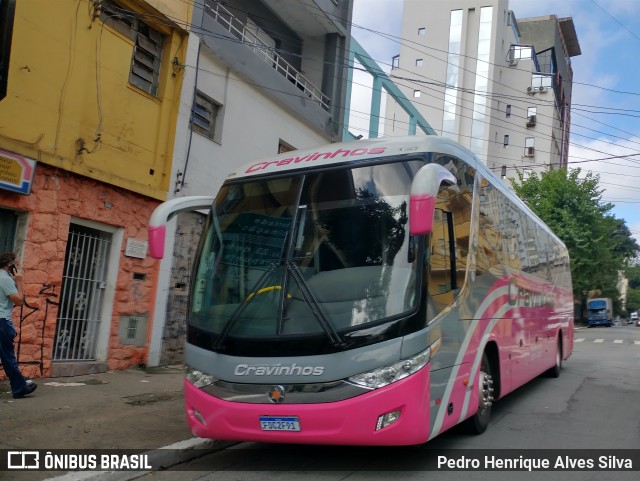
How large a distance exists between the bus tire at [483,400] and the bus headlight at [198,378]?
2835 millimetres

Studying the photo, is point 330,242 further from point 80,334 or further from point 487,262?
point 80,334

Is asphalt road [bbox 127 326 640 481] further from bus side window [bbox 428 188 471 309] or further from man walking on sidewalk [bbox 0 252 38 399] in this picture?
man walking on sidewalk [bbox 0 252 38 399]

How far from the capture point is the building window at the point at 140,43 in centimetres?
967

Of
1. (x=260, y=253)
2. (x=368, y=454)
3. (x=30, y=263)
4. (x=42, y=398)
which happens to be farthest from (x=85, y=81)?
(x=368, y=454)

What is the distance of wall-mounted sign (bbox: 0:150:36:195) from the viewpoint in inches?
303

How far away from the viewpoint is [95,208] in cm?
929

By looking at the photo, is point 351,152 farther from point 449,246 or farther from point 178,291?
point 178,291

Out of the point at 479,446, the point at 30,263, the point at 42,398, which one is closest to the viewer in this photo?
the point at 479,446

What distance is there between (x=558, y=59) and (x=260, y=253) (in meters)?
65.2

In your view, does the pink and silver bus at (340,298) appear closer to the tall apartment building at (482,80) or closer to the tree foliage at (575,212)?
the tree foliage at (575,212)

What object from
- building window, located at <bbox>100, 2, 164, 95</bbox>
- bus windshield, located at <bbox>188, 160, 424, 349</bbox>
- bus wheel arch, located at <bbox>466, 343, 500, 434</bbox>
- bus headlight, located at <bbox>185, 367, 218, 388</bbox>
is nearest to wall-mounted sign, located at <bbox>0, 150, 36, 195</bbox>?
building window, located at <bbox>100, 2, 164, 95</bbox>

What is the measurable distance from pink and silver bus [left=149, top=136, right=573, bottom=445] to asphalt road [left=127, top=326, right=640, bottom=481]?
39cm

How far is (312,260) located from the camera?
5.02m

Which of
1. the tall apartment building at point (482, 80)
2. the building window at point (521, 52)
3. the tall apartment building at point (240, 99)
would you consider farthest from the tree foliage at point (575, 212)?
the tall apartment building at point (240, 99)
